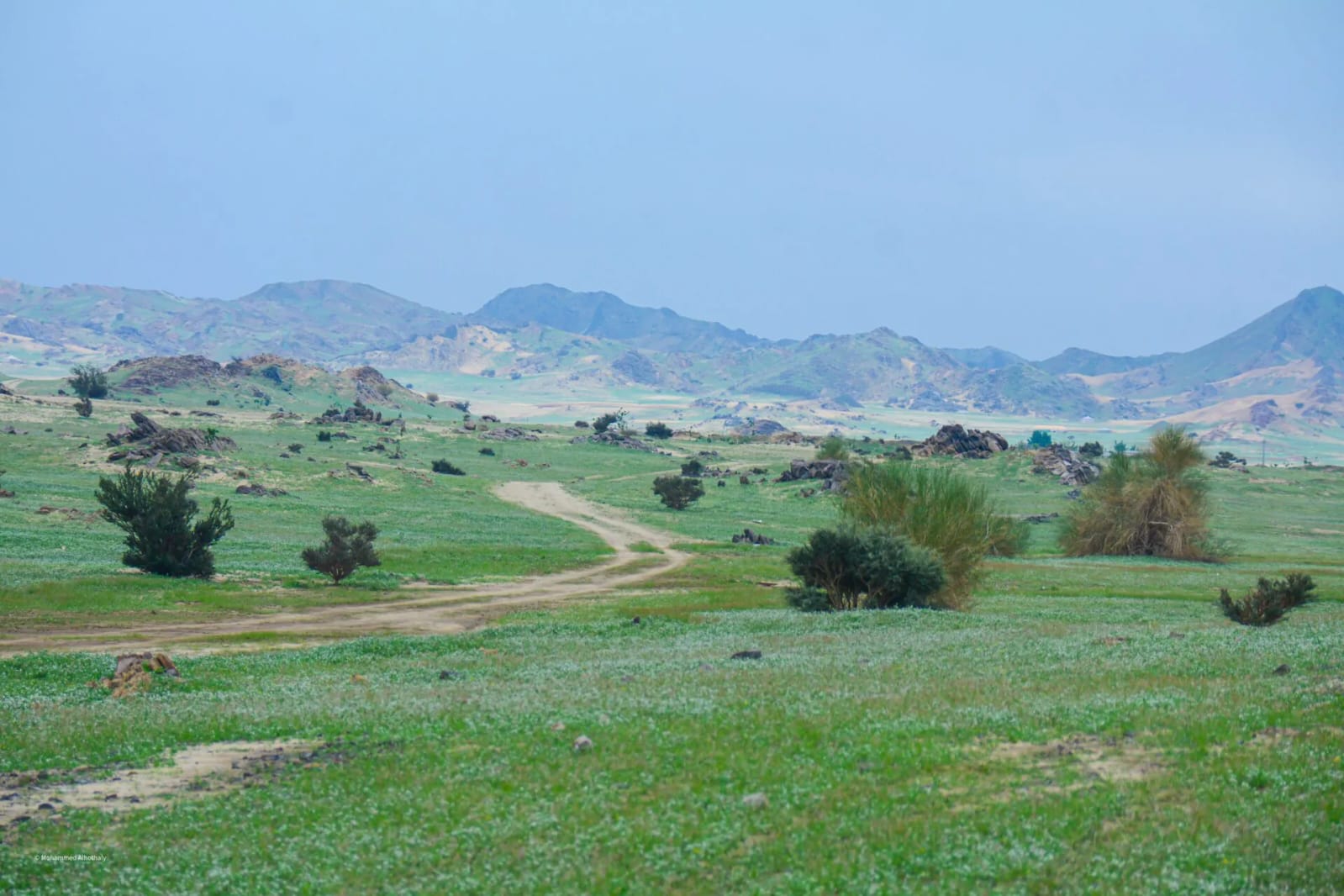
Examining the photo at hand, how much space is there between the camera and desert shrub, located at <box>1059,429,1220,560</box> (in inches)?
2375

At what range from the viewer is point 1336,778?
10953 mm

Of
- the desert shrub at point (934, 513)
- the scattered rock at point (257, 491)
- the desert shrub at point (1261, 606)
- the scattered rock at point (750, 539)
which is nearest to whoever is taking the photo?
the desert shrub at point (1261, 606)

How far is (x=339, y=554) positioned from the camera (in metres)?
42.1

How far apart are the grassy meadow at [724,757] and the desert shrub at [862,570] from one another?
8.37 ft

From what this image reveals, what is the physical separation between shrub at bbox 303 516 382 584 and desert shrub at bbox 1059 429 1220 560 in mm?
40592

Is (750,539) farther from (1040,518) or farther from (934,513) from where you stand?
(1040,518)

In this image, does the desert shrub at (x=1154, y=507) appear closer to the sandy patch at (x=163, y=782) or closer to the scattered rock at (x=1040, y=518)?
the scattered rock at (x=1040, y=518)

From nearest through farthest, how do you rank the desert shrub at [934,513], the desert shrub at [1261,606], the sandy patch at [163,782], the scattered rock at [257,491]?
the sandy patch at [163,782] < the desert shrub at [1261,606] < the desert shrub at [934,513] < the scattered rock at [257,491]

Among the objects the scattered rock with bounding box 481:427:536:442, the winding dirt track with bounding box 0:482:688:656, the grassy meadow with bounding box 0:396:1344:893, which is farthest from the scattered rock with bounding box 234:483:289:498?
the scattered rock with bounding box 481:427:536:442

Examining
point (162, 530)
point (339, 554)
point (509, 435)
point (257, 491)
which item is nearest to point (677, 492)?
point (257, 491)

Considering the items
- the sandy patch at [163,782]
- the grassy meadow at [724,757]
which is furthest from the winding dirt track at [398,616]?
the sandy patch at [163,782]

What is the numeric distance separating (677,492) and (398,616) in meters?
48.9

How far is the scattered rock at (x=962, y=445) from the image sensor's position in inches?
4727

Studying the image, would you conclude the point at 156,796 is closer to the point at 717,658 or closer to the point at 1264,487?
the point at 717,658
